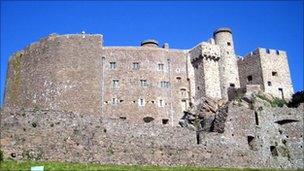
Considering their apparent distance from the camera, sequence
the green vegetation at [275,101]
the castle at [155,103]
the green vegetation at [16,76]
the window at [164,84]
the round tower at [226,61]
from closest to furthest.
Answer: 1. the castle at [155,103]
2. the green vegetation at [275,101]
3. the green vegetation at [16,76]
4. the window at [164,84]
5. the round tower at [226,61]

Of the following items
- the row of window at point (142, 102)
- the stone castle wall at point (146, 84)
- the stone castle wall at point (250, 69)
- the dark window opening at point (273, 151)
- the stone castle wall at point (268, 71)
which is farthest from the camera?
the stone castle wall at point (250, 69)

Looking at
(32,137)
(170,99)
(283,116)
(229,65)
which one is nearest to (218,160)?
(283,116)

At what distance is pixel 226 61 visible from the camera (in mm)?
82062

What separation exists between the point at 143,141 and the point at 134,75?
109 ft

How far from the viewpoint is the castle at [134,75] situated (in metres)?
72.3

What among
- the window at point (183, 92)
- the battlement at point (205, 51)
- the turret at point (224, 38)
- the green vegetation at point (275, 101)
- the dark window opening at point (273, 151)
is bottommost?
the dark window opening at point (273, 151)

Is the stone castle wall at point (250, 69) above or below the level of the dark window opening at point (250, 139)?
above

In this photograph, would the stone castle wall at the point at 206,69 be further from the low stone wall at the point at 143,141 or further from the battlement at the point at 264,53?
the low stone wall at the point at 143,141

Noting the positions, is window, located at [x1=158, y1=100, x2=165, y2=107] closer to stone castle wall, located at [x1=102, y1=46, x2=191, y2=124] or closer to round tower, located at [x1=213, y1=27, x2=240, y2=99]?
stone castle wall, located at [x1=102, y1=46, x2=191, y2=124]

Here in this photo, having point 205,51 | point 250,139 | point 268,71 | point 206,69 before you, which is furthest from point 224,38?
point 250,139

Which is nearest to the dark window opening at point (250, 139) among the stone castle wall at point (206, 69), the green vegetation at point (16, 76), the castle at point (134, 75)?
the castle at point (134, 75)

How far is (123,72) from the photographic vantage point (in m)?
77.4

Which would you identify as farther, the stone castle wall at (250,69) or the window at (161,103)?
the stone castle wall at (250,69)

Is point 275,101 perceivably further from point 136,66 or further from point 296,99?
point 136,66
